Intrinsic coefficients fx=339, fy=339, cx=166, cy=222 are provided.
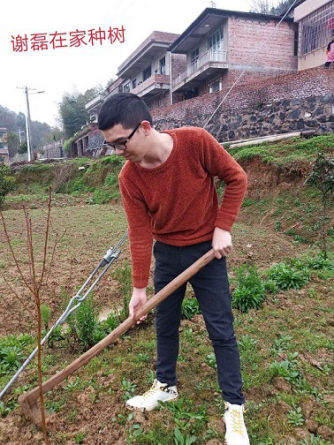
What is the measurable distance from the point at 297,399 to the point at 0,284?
401 centimetres

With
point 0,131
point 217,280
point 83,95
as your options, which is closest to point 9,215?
point 217,280

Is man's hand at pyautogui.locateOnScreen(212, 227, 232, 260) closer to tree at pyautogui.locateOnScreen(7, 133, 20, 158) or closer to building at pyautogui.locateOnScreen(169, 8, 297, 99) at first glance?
building at pyautogui.locateOnScreen(169, 8, 297, 99)

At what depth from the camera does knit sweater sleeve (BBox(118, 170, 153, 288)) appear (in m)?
2.03

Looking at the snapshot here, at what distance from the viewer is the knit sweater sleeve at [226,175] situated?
187 cm

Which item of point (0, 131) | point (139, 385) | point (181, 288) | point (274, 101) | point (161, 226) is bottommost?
point (139, 385)

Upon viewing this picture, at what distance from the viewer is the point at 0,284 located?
4.69 metres

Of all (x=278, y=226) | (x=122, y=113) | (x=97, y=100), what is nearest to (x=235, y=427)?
(x=122, y=113)

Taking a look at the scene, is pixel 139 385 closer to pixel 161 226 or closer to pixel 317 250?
pixel 161 226

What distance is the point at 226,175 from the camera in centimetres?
193

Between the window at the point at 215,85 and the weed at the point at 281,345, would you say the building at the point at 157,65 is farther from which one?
the weed at the point at 281,345

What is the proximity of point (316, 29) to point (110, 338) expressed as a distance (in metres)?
20.3

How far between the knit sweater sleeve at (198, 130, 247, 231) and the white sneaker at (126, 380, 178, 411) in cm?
119

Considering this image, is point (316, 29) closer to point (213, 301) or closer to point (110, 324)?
point (110, 324)

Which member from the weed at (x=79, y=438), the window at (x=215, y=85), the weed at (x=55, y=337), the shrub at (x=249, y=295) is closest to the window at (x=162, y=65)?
the window at (x=215, y=85)
